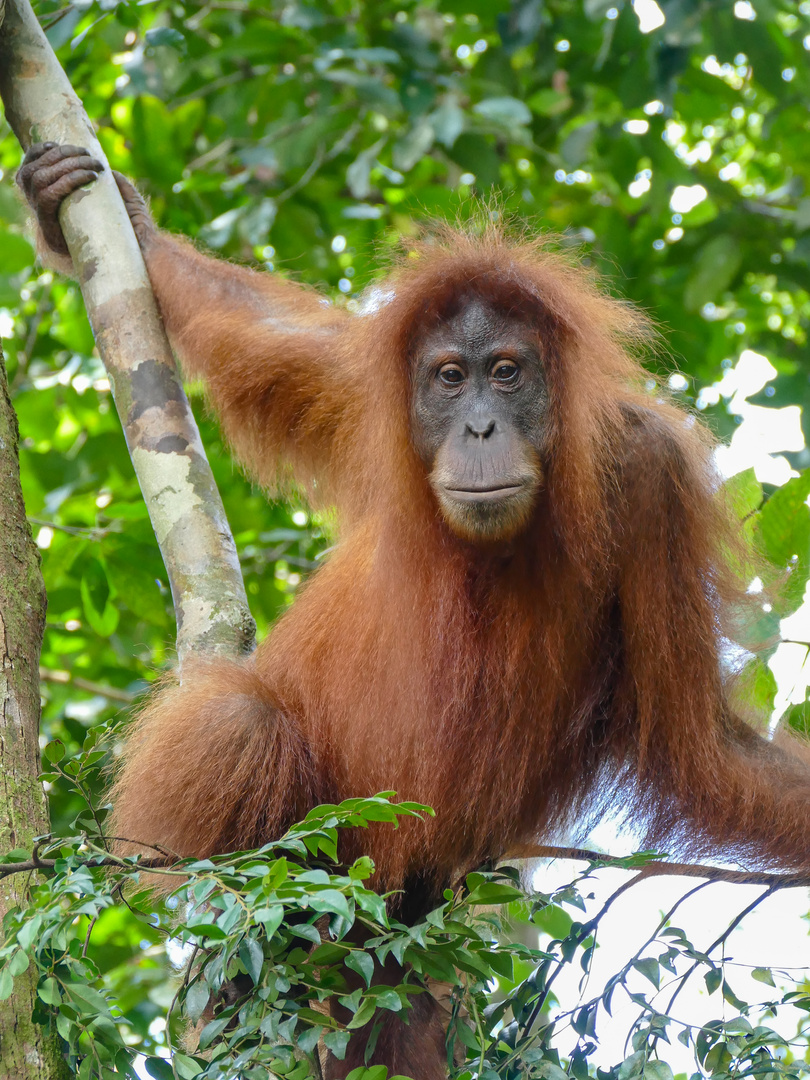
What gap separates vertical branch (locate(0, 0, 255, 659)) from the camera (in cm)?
315

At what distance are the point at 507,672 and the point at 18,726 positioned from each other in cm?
129

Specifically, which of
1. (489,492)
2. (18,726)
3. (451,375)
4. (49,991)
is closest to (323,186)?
(451,375)

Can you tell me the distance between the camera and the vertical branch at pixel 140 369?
10.3 feet

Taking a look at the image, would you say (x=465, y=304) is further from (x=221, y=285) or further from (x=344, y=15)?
(x=344, y=15)

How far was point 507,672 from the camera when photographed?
10.1 ft

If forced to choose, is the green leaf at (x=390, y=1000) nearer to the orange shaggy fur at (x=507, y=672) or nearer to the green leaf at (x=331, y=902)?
the green leaf at (x=331, y=902)

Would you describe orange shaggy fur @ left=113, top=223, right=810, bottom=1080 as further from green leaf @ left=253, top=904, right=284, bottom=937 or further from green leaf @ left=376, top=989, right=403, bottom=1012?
green leaf @ left=253, top=904, right=284, bottom=937

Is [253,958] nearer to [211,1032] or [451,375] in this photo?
[211,1032]

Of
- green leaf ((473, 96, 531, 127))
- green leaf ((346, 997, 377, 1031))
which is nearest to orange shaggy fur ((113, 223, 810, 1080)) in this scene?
green leaf ((346, 997, 377, 1031))

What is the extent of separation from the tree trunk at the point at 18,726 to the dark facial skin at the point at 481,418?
1034 millimetres

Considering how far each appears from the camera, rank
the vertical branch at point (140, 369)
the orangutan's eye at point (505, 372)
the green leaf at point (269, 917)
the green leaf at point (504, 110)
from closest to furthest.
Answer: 1. the green leaf at point (269, 917)
2. the orangutan's eye at point (505, 372)
3. the vertical branch at point (140, 369)
4. the green leaf at point (504, 110)

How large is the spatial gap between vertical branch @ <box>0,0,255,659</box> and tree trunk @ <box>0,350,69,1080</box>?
0.52 meters

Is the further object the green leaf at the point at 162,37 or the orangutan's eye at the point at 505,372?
the green leaf at the point at 162,37

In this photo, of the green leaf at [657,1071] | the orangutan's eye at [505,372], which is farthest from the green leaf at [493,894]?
the orangutan's eye at [505,372]
